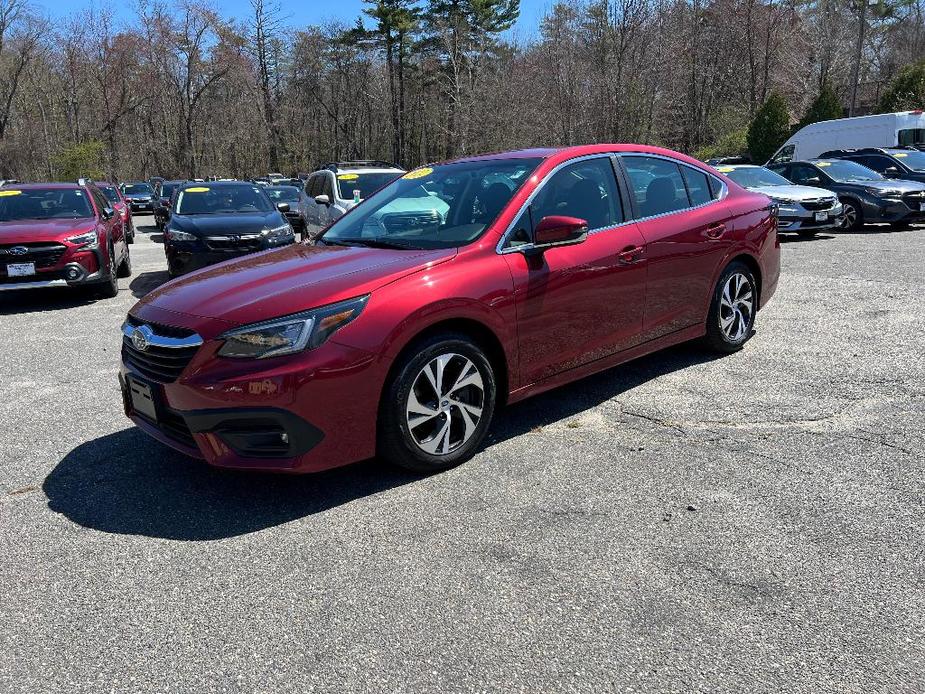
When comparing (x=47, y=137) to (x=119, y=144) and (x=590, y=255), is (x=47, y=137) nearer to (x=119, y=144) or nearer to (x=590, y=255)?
(x=119, y=144)

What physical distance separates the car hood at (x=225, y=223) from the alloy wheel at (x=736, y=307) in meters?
6.99

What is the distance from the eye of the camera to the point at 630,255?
4801 millimetres

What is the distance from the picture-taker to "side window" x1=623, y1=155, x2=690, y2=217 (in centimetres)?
512

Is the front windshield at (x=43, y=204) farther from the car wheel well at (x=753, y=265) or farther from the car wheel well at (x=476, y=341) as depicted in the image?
the car wheel well at (x=753, y=265)

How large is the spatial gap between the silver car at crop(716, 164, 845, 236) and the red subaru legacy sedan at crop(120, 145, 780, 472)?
9.15m

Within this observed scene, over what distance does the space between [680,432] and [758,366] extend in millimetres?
1639

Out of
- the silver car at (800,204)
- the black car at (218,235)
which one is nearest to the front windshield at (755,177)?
the silver car at (800,204)

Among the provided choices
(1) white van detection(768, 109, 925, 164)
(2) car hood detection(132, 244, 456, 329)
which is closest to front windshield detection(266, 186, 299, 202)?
(1) white van detection(768, 109, 925, 164)

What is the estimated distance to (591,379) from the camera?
5566mm

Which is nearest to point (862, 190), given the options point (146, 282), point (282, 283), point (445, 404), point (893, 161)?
point (893, 161)

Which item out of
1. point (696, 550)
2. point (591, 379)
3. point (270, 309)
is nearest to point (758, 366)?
point (591, 379)

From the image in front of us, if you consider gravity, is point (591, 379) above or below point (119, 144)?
below

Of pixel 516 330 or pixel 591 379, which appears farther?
pixel 591 379

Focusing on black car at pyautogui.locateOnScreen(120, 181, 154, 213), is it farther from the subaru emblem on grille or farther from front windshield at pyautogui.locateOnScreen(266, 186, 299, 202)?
the subaru emblem on grille
